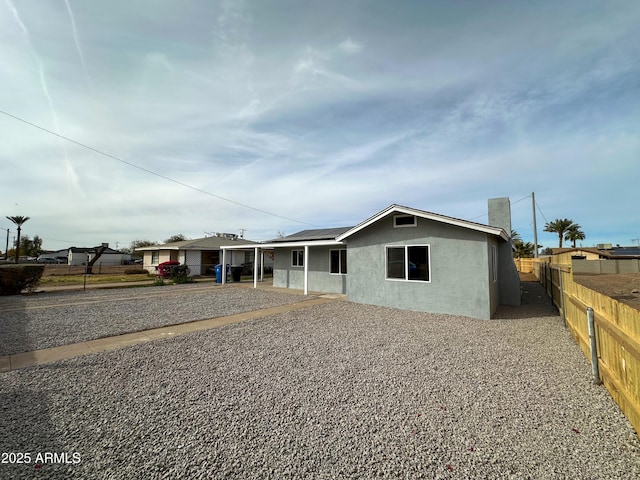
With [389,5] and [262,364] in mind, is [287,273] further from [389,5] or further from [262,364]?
[389,5]

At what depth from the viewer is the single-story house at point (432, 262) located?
845cm

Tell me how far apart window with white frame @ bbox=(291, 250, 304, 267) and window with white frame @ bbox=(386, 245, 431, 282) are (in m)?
6.56

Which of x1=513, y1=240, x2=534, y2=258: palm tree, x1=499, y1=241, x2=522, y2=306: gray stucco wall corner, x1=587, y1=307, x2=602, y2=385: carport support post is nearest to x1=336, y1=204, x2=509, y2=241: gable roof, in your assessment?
x1=499, y1=241, x2=522, y2=306: gray stucco wall corner

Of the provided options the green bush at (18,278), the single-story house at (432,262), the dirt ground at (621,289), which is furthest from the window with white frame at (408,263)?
the green bush at (18,278)

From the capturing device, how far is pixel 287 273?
16.2 m

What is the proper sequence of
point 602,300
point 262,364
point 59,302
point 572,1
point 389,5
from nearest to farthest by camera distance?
point 602,300 → point 262,364 → point 572,1 → point 389,5 → point 59,302

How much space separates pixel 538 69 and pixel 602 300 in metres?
8.02

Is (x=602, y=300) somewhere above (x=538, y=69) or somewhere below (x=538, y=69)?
below

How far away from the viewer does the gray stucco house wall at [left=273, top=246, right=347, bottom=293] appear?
14.0 m

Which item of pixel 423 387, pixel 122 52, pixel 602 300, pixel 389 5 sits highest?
pixel 389 5

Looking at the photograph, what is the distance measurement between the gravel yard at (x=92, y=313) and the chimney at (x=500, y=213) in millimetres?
9320

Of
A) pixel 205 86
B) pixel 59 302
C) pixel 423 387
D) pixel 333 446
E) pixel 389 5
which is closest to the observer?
pixel 333 446

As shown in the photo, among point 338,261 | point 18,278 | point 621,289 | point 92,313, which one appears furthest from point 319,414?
point 621,289

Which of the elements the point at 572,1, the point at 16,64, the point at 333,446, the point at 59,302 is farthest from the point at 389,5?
the point at 59,302
